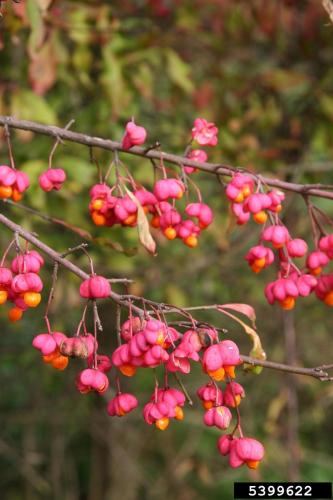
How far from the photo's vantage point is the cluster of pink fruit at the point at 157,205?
1.53 meters

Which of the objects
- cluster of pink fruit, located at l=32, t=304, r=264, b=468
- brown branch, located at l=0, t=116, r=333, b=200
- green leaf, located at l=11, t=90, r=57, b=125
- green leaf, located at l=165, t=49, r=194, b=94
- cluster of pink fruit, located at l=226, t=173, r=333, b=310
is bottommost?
cluster of pink fruit, located at l=32, t=304, r=264, b=468

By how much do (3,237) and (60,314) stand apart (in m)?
0.62

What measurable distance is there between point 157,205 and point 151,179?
104 centimetres

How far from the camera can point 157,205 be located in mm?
1659

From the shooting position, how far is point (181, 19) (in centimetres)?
305

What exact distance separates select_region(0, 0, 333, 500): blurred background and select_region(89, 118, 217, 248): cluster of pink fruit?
0.36 feet

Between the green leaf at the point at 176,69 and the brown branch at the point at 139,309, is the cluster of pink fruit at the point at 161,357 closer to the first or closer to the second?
the brown branch at the point at 139,309

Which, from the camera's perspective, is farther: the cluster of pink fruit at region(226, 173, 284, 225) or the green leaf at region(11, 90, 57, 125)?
the green leaf at region(11, 90, 57, 125)

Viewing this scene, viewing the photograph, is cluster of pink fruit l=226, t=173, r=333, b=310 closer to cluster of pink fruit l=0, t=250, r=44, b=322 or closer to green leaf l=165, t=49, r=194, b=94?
cluster of pink fruit l=0, t=250, r=44, b=322

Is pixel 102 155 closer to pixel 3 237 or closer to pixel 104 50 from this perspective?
pixel 104 50

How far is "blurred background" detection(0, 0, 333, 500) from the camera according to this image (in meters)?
2.60

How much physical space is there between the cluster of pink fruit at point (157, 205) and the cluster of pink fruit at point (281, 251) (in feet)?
0.35

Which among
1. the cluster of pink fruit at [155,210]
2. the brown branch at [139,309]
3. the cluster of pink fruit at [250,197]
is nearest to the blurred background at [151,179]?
the cluster of pink fruit at [155,210]

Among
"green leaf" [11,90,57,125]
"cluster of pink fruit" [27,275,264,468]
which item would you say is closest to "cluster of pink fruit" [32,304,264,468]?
"cluster of pink fruit" [27,275,264,468]
